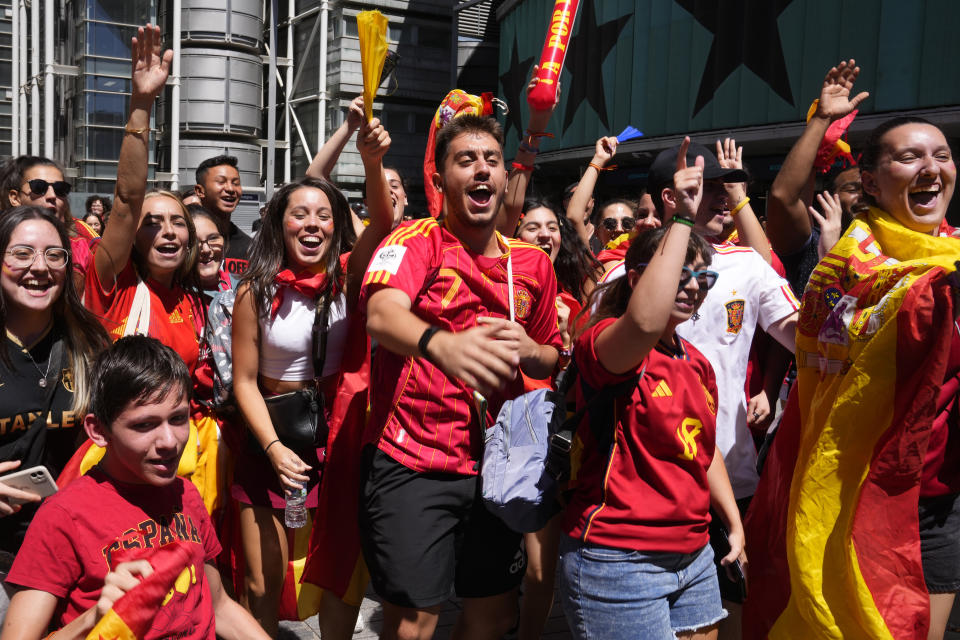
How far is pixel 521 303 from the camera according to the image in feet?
10.6

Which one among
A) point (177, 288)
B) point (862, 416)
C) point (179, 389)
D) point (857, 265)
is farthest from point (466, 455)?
point (177, 288)

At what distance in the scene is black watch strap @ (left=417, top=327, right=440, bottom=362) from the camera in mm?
2254

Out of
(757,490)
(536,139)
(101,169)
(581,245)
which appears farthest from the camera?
(101,169)

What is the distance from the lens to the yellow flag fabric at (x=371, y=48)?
10.6 feet

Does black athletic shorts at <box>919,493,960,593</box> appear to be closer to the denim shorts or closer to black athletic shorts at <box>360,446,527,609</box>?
the denim shorts

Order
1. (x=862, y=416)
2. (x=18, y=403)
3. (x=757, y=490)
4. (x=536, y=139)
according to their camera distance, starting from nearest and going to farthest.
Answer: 1. (x=18, y=403)
2. (x=862, y=416)
3. (x=757, y=490)
4. (x=536, y=139)

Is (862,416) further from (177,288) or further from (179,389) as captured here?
(177,288)

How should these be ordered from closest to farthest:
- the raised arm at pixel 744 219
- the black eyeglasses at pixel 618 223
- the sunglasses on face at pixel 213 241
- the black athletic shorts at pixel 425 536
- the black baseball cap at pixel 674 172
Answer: the black athletic shorts at pixel 425 536 < the black baseball cap at pixel 674 172 < the raised arm at pixel 744 219 < the sunglasses on face at pixel 213 241 < the black eyeglasses at pixel 618 223

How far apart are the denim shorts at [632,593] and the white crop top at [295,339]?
1345 mm

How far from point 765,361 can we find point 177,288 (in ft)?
9.03

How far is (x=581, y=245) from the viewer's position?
5230mm

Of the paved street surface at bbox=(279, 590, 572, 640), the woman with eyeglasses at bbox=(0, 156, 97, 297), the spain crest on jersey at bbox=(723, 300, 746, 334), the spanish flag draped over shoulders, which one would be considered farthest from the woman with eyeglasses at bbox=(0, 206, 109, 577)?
the spanish flag draped over shoulders

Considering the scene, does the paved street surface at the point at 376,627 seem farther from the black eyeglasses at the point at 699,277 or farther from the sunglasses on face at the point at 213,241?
the black eyeglasses at the point at 699,277

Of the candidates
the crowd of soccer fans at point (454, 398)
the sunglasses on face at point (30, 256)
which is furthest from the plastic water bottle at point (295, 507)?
the sunglasses on face at point (30, 256)
